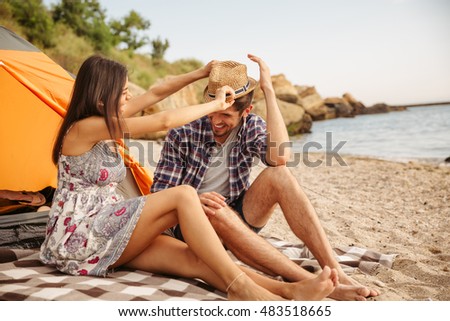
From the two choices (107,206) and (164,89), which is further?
(164,89)

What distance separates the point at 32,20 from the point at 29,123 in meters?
12.2

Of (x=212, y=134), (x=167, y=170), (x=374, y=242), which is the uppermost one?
(x=212, y=134)

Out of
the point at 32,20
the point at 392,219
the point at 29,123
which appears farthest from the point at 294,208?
the point at 32,20

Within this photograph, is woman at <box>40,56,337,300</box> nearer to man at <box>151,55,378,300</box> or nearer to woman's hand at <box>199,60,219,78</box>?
man at <box>151,55,378,300</box>

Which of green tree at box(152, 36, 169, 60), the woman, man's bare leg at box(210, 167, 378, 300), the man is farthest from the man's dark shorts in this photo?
green tree at box(152, 36, 169, 60)

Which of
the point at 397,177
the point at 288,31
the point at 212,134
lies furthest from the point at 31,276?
the point at 288,31

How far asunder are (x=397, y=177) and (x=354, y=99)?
2205 cm

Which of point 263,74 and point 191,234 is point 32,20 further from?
point 191,234

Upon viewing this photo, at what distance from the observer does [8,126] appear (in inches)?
147

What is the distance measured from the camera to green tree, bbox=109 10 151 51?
71.8 feet

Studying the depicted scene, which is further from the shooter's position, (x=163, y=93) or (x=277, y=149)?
(x=163, y=93)

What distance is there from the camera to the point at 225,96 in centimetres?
275

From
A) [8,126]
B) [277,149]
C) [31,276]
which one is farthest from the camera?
[8,126]

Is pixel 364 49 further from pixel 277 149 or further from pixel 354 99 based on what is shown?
pixel 277 149
